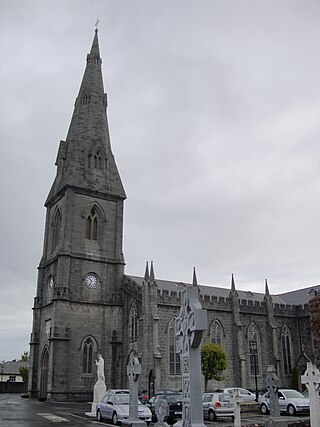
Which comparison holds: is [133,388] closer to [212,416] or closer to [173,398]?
[173,398]

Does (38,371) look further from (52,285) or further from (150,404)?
(150,404)

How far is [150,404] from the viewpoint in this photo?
81.9 ft

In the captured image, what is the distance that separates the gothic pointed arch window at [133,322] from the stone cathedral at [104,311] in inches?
5.2

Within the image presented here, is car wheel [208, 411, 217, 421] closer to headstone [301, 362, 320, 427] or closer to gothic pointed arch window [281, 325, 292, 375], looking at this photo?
headstone [301, 362, 320, 427]

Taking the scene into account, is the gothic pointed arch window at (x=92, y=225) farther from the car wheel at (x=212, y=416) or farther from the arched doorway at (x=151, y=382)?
the car wheel at (x=212, y=416)

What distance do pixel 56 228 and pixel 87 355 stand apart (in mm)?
12634

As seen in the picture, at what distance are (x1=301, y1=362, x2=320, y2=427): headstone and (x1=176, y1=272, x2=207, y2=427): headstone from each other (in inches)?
328

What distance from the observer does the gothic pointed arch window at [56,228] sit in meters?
44.1

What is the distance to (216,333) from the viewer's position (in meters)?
41.3

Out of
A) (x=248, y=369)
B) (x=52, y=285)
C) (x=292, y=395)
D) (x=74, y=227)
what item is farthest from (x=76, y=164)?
(x=292, y=395)

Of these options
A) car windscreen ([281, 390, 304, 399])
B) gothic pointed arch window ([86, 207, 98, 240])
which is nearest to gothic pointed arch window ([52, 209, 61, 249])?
gothic pointed arch window ([86, 207, 98, 240])

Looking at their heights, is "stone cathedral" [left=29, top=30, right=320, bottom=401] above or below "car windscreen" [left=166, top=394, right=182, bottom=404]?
above

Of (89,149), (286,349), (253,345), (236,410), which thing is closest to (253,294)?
(286,349)

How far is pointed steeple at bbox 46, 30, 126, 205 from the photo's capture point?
44531 mm
